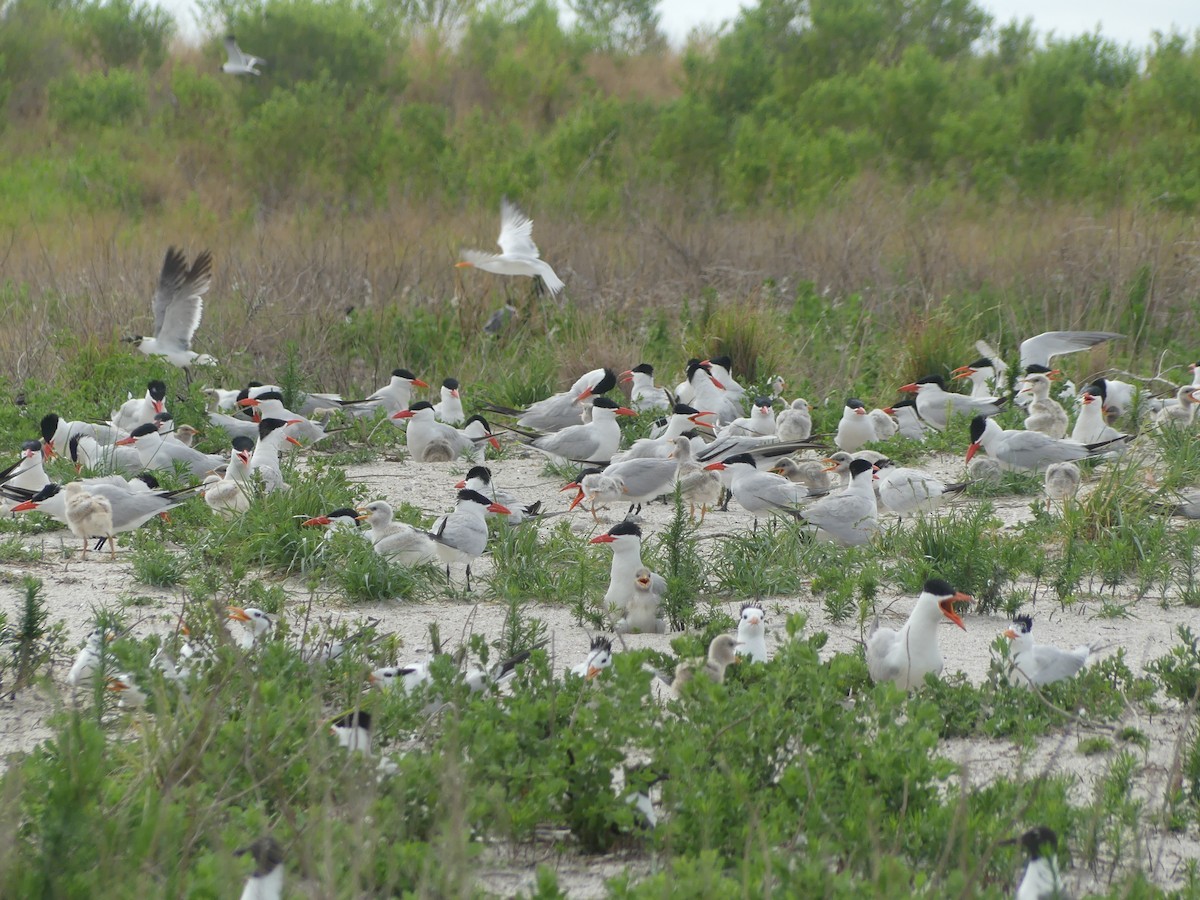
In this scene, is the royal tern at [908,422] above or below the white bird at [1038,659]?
above

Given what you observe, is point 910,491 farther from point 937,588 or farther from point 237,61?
point 237,61

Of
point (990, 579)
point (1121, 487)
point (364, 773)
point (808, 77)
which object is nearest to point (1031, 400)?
point (1121, 487)

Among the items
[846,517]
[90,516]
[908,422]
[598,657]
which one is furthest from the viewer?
[908,422]

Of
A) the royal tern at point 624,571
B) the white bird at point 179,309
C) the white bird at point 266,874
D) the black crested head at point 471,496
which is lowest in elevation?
the white bird at point 266,874

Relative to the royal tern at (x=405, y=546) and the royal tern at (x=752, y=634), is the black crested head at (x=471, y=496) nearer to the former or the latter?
the royal tern at (x=405, y=546)

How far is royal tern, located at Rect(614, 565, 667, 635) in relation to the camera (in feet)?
17.3

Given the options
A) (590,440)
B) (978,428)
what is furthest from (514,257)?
(978,428)

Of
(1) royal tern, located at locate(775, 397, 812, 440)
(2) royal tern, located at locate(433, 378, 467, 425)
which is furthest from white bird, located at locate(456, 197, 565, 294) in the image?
(1) royal tern, located at locate(775, 397, 812, 440)

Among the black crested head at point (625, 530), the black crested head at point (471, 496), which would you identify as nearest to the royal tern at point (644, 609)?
the black crested head at point (625, 530)

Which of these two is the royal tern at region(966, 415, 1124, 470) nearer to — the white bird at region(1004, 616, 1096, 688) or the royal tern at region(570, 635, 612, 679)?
the white bird at region(1004, 616, 1096, 688)

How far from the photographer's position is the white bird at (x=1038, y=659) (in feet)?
14.6

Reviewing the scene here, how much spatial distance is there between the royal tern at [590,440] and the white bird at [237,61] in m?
15.7

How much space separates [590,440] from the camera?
331 inches

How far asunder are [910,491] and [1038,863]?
4262 mm
